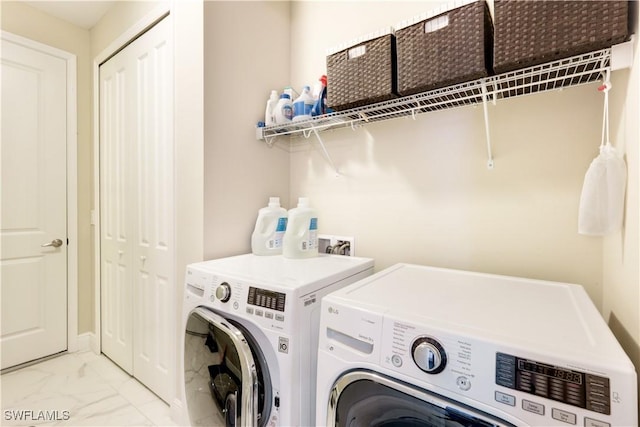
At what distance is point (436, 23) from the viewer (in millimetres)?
1102

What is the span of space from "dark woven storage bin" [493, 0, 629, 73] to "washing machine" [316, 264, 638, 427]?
767 millimetres

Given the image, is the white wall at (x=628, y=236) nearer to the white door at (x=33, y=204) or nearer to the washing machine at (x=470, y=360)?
the washing machine at (x=470, y=360)

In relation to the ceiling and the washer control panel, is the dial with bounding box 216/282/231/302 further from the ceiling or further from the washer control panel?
the ceiling

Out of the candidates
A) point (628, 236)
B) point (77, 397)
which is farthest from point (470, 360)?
point (77, 397)

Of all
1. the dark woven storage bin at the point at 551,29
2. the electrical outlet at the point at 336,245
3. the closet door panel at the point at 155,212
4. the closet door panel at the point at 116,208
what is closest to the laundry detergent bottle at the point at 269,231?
the electrical outlet at the point at 336,245

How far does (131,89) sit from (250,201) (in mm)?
1346

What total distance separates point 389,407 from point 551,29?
120cm

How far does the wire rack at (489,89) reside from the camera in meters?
0.95

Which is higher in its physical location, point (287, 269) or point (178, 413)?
point (287, 269)

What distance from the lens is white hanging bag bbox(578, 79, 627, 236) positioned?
845 millimetres

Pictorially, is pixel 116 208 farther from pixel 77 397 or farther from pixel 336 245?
pixel 336 245

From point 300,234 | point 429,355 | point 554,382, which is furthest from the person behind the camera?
point 300,234

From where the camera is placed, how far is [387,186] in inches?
64.8

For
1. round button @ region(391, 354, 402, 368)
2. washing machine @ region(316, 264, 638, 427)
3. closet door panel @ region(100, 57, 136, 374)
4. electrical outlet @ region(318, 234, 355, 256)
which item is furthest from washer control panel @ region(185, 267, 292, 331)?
closet door panel @ region(100, 57, 136, 374)
